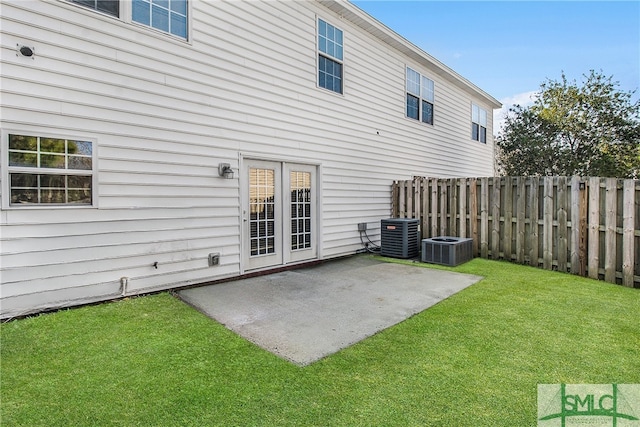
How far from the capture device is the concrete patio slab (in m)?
3.02

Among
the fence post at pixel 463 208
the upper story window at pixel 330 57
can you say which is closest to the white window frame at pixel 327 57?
the upper story window at pixel 330 57

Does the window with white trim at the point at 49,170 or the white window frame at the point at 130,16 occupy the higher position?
the white window frame at the point at 130,16

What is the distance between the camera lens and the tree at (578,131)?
43.0 feet

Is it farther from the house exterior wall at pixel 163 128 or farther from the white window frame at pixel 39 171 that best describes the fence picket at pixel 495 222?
the white window frame at pixel 39 171

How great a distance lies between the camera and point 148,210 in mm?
4355

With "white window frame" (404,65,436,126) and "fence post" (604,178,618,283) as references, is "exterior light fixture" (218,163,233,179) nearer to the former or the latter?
"fence post" (604,178,618,283)

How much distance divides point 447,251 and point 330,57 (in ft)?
15.1

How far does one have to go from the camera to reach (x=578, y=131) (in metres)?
13.8

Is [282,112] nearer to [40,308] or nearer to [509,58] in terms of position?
[40,308]

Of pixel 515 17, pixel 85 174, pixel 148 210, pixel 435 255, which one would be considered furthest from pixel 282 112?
pixel 515 17

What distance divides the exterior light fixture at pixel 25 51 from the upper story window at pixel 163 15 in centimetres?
123

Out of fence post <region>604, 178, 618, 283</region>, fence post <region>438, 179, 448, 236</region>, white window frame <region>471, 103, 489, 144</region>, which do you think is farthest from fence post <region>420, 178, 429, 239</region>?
white window frame <region>471, 103, 489, 144</region>

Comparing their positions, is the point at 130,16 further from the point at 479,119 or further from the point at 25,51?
the point at 479,119

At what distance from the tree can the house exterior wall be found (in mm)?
11073
